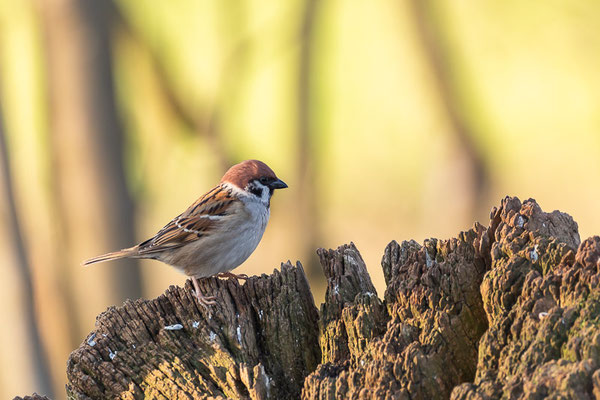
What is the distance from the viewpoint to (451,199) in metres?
7.75

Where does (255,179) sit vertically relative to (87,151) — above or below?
below

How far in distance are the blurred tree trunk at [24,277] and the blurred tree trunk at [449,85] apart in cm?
426

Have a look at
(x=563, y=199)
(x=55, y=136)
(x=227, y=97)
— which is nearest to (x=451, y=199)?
(x=563, y=199)

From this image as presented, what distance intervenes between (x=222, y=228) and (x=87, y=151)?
244 centimetres

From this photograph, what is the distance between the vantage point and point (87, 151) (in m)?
5.79

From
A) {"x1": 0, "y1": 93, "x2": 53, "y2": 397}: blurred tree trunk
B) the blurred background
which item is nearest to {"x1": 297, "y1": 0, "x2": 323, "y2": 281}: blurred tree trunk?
the blurred background

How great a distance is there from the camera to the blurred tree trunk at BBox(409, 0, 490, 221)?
794 cm

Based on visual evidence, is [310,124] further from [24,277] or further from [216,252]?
[216,252]

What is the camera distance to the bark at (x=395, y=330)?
1.84 meters

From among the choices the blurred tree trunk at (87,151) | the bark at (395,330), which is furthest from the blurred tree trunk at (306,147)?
the bark at (395,330)

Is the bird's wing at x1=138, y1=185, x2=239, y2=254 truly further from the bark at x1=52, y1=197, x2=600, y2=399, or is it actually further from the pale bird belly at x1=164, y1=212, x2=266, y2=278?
the bark at x1=52, y1=197, x2=600, y2=399

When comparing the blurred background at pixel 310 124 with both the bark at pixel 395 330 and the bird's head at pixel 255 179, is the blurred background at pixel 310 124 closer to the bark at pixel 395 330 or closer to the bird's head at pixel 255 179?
the bird's head at pixel 255 179

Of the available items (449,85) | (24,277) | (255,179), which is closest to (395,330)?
(255,179)

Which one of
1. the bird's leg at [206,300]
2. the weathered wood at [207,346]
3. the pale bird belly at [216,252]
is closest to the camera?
the weathered wood at [207,346]
